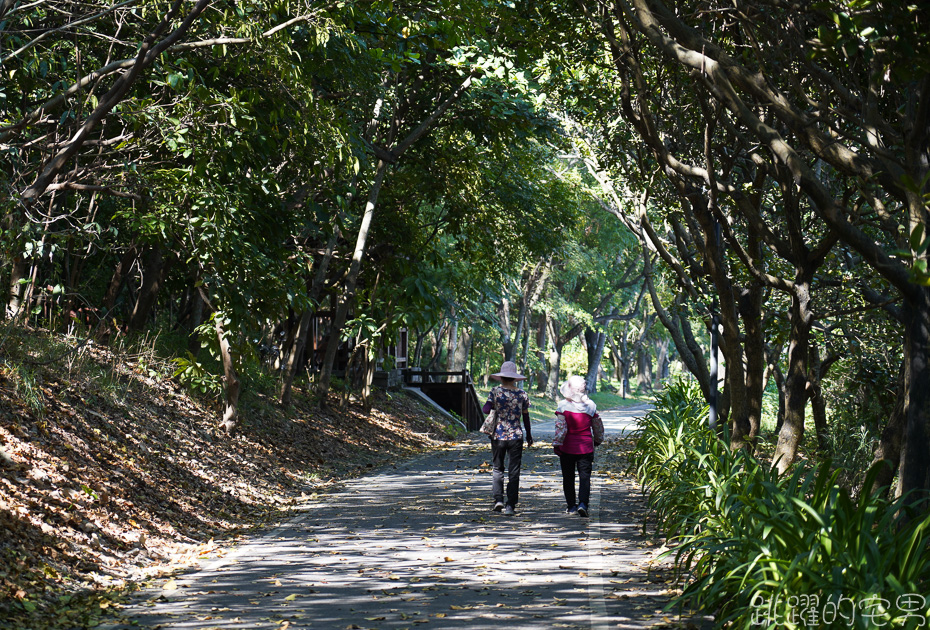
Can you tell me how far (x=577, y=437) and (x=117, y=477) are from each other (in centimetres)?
509

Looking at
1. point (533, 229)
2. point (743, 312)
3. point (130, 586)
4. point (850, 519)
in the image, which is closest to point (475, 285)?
point (533, 229)

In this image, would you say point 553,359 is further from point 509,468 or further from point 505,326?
point 509,468

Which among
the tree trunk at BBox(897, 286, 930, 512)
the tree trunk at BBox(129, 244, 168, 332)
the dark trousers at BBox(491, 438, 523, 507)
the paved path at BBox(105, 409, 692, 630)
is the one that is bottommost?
the paved path at BBox(105, 409, 692, 630)

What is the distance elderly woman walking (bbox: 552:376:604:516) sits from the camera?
1099 cm

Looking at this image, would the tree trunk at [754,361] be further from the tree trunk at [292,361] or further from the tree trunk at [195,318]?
the tree trunk at [292,361]

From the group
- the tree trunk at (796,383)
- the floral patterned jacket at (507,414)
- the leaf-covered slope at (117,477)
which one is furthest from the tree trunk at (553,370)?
the tree trunk at (796,383)

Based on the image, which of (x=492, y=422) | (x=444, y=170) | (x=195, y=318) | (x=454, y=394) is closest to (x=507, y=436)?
(x=492, y=422)

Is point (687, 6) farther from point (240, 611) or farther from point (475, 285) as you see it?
point (475, 285)

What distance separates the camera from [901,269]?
20.4ft

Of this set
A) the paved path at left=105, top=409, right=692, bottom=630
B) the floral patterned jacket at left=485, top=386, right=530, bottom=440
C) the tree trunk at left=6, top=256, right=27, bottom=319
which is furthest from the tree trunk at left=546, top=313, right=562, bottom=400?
the floral patterned jacket at left=485, top=386, right=530, bottom=440

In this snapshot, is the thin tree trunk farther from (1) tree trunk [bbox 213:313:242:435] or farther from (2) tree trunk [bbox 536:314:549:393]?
(2) tree trunk [bbox 536:314:549:393]

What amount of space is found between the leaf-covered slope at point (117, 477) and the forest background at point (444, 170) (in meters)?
0.44

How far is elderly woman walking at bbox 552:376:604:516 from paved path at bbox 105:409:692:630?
31cm

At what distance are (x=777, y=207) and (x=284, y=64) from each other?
28.0 ft
